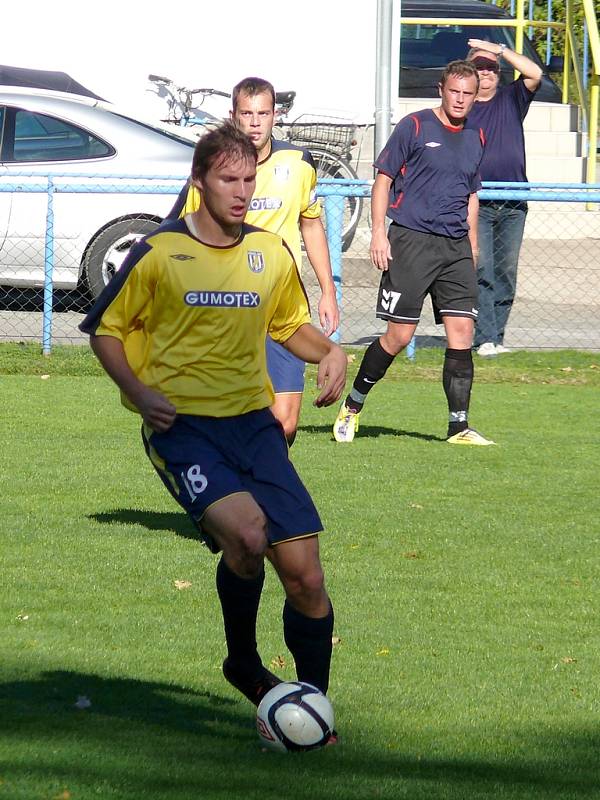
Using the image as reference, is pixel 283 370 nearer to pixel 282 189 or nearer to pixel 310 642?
pixel 282 189

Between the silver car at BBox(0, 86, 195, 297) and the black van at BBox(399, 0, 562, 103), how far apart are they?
279 inches

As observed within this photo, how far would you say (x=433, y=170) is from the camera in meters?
9.07

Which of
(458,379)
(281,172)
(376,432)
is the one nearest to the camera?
(281,172)

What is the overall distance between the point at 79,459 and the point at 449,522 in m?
2.41

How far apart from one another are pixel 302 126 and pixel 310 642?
1448cm

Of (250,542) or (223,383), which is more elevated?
(223,383)

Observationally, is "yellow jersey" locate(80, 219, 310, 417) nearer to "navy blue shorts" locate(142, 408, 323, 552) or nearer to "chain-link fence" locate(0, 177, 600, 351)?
"navy blue shorts" locate(142, 408, 323, 552)

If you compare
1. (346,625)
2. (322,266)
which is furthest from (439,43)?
(346,625)

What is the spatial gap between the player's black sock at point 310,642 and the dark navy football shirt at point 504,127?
323 inches

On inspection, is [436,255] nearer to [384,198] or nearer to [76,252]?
[384,198]

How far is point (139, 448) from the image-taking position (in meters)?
9.02

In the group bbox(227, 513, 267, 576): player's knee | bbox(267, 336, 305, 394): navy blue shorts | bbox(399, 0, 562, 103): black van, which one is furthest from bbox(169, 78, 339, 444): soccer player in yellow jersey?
bbox(399, 0, 562, 103): black van

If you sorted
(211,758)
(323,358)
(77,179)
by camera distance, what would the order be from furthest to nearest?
(77,179)
(323,358)
(211,758)

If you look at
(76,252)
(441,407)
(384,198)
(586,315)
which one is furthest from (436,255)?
(586,315)
